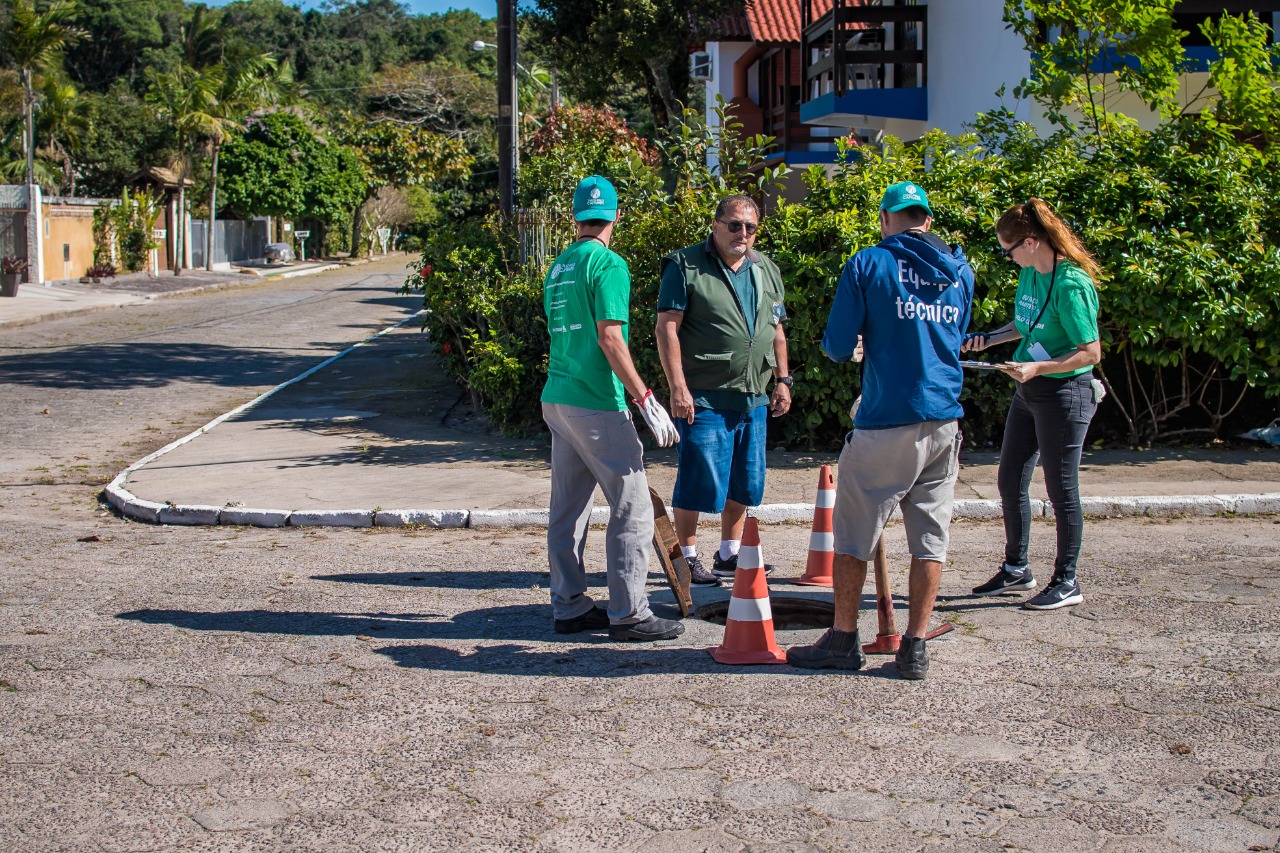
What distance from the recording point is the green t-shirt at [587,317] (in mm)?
5250

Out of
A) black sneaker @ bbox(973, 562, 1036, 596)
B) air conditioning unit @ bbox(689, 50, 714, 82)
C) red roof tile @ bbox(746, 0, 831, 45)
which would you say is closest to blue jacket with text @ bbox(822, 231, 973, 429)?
black sneaker @ bbox(973, 562, 1036, 596)

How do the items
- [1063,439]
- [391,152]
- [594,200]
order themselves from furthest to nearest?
[391,152]
[1063,439]
[594,200]

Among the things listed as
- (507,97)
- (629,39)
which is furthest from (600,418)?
(629,39)

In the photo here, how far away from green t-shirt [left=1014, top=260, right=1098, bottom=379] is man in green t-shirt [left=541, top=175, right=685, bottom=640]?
→ 1.83 meters

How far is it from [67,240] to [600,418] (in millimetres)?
34684

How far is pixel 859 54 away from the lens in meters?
16.9

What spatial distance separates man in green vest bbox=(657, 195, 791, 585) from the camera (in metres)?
5.99

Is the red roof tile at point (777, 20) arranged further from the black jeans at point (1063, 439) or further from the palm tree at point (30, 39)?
the black jeans at point (1063, 439)

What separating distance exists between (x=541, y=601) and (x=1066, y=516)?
252cm

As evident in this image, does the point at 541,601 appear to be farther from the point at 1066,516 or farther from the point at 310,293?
the point at 310,293

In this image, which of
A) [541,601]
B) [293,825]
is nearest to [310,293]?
[541,601]

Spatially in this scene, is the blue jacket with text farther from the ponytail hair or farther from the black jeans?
the black jeans

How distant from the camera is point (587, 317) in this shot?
5.34 metres

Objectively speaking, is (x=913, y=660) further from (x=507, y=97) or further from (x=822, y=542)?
(x=507, y=97)
